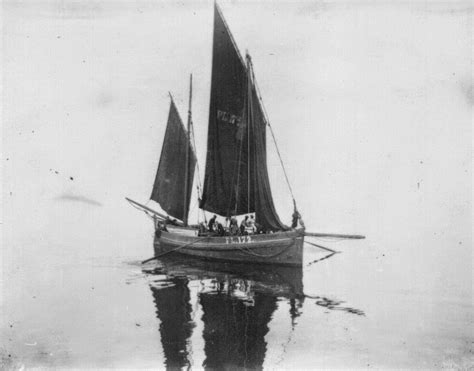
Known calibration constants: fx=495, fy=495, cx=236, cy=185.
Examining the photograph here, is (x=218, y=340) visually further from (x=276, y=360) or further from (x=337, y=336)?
(x=337, y=336)

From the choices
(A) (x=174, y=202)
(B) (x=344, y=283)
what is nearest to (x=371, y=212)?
(A) (x=174, y=202)

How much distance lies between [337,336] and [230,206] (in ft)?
55.4

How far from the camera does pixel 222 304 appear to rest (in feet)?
64.9

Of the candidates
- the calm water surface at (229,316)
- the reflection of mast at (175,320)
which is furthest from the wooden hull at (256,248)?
the reflection of mast at (175,320)

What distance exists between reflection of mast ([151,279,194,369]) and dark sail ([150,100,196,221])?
1453cm

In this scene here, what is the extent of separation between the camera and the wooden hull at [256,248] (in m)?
28.8

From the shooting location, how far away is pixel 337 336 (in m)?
16.2

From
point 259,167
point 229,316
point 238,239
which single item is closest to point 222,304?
point 229,316

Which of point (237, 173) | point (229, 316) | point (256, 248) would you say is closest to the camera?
point (229, 316)

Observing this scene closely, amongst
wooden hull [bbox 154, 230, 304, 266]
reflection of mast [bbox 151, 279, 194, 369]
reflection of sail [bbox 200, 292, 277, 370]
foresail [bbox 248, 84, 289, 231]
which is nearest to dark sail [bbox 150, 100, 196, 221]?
wooden hull [bbox 154, 230, 304, 266]

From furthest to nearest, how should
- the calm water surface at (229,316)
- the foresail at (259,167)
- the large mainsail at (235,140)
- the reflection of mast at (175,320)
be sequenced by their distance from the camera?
1. the large mainsail at (235,140)
2. the foresail at (259,167)
3. the calm water surface at (229,316)
4. the reflection of mast at (175,320)

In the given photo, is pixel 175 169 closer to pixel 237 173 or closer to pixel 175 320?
pixel 237 173

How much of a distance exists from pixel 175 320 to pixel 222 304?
120 inches

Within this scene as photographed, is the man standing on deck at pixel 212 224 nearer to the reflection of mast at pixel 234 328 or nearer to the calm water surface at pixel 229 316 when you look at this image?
the calm water surface at pixel 229 316
